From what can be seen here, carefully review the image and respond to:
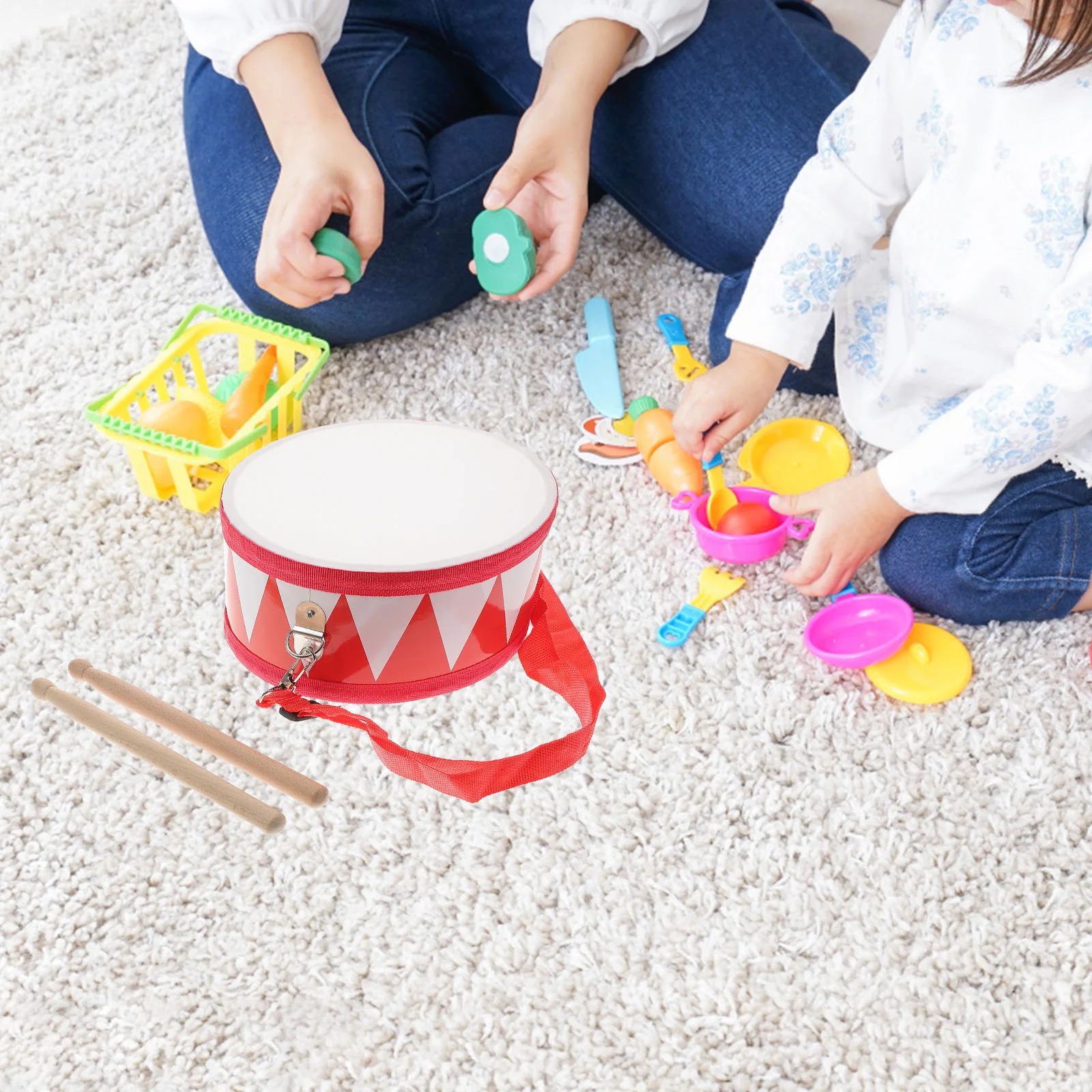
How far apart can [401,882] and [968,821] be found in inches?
A: 15.6

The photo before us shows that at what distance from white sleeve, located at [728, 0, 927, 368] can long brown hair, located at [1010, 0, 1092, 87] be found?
0.45ft

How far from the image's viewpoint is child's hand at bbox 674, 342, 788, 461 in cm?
88

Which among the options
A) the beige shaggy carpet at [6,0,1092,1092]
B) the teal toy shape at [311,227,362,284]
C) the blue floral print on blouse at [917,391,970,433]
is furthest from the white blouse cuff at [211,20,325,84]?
the blue floral print on blouse at [917,391,970,433]

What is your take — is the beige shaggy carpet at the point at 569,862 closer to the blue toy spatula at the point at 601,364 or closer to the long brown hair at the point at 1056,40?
the blue toy spatula at the point at 601,364

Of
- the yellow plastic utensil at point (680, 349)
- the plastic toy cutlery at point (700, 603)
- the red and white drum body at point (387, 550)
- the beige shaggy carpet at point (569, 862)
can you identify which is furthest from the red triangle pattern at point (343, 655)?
the yellow plastic utensil at point (680, 349)

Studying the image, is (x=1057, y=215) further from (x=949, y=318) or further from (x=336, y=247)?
(x=336, y=247)

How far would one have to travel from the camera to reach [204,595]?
2.82ft

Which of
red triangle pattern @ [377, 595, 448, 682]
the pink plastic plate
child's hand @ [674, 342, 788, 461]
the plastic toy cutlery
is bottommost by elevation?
the pink plastic plate

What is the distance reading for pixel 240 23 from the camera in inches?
33.5

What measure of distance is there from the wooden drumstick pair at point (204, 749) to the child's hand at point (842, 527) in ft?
1.88

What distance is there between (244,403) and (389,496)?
54cm

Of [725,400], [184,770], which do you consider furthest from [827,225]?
[184,770]

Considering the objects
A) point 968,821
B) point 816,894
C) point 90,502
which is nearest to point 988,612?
point 968,821

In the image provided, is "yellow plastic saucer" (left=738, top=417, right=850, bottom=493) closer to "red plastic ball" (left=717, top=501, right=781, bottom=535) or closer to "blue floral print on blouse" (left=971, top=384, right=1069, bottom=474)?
"red plastic ball" (left=717, top=501, right=781, bottom=535)
